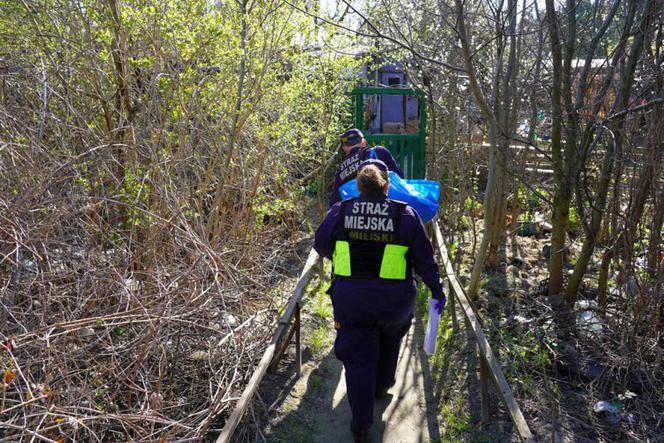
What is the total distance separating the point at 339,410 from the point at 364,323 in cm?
96

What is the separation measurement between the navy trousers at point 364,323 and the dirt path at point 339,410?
1.05 ft

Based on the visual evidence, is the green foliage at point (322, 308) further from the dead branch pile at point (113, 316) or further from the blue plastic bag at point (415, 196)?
the dead branch pile at point (113, 316)

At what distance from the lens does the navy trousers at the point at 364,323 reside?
4.13 meters

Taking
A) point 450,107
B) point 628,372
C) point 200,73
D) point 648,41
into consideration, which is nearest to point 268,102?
point 200,73

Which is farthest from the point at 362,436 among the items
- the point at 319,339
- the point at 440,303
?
the point at 319,339

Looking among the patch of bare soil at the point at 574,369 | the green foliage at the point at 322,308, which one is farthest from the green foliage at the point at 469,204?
the green foliage at the point at 322,308

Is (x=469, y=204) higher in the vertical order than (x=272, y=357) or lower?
higher

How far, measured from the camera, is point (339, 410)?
4777mm

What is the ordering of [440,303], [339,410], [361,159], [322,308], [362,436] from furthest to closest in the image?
[322,308]
[361,159]
[339,410]
[440,303]
[362,436]

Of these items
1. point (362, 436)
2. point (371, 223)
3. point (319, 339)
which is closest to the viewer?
point (371, 223)

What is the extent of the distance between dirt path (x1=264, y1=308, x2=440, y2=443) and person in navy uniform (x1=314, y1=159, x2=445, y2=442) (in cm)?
31

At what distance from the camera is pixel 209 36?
5297mm

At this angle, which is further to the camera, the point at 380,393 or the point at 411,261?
the point at 380,393

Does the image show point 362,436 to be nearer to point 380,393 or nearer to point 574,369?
point 380,393
